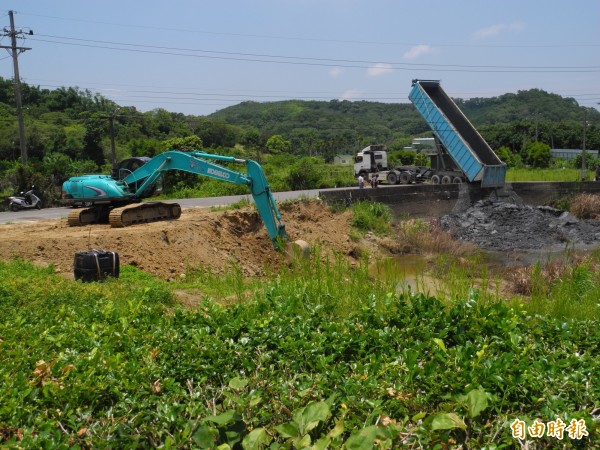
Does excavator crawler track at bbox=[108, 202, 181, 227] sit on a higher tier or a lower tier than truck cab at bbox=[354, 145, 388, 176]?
lower

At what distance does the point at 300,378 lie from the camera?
3779 millimetres

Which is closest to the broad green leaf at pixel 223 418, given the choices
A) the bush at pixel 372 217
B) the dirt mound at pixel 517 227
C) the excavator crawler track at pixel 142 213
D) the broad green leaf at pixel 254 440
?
the broad green leaf at pixel 254 440

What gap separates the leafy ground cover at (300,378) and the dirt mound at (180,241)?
18.1ft

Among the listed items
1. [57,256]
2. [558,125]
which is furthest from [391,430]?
[558,125]

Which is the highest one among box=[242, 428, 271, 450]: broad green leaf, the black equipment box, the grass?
box=[242, 428, 271, 450]: broad green leaf

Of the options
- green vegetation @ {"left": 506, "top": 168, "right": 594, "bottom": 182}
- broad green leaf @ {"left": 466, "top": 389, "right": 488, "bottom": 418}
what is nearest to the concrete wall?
green vegetation @ {"left": 506, "top": 168, "right": 594, "bottom": 182}

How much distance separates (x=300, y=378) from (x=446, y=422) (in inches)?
43.4

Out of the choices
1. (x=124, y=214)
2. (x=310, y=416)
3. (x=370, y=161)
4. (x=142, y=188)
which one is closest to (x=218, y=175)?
(x=142, y=188)

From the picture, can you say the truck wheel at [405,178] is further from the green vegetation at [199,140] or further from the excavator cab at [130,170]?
the excavator cab at [130,170]

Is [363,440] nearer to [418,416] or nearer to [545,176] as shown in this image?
[418,416]

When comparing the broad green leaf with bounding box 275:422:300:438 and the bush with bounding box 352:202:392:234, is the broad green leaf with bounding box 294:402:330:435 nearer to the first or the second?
the broad green leaf with bounding box 275:422:300:438

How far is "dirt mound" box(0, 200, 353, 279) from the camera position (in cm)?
1306

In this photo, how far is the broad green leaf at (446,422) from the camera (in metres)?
2.89

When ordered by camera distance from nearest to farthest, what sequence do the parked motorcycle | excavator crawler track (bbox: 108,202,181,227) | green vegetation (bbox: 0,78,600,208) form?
1. excavator crawler track (bbox: 108,202,181,227)
2. the parked motorcycle
3. green vegetation (bbox: 0,78,600,208)
